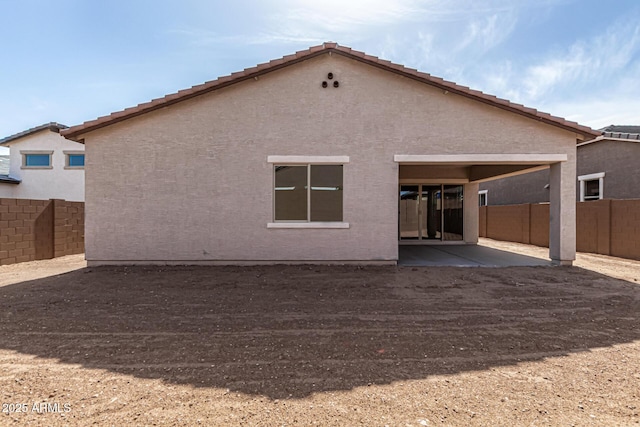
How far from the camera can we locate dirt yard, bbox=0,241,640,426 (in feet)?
8.13

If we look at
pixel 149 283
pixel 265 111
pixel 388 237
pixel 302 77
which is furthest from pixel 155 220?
pixel 388 237

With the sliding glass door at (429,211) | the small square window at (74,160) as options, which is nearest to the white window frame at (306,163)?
the sliding glass door at (429,211)

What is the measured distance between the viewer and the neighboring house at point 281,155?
816 centimetres

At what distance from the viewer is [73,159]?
18.7 m

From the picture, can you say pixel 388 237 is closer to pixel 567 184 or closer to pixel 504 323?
pixel 504 323

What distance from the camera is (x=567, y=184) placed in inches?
321

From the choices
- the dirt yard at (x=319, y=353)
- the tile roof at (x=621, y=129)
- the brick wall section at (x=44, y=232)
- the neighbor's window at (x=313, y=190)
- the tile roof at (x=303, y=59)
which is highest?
the tile roof at (x=621, y=129)

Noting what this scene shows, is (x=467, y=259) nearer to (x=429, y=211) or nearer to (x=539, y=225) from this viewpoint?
(x=429, y=211)

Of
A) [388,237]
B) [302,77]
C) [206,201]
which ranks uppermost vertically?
[302,77]

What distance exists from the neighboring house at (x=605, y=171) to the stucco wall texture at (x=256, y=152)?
7056mm

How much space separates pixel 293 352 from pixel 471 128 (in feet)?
24.6

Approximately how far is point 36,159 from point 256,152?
1916 centimetres

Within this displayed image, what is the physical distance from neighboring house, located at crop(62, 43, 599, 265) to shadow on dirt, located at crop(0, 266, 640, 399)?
1169 mm

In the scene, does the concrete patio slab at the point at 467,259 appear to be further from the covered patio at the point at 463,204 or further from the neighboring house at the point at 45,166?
the neighboring house at the point at 45,166
